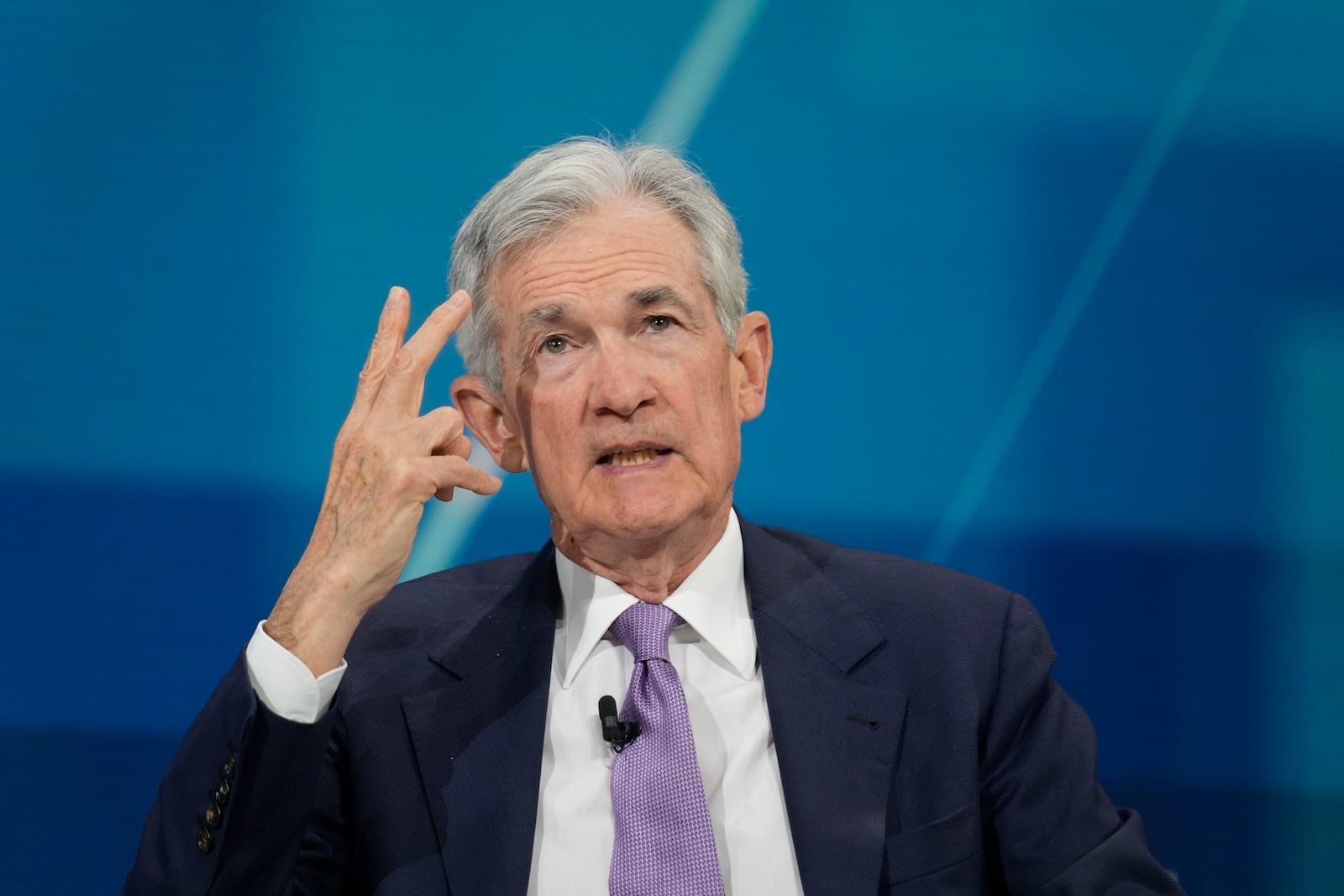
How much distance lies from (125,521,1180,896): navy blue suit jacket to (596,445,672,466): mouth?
0.94 ft

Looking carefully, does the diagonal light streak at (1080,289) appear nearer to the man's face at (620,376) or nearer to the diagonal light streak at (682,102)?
the man's face at (620,376)

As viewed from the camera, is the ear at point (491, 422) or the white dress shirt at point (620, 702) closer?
the white dress shirt at point (620, 702)

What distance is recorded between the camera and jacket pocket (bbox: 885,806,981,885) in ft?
6.43

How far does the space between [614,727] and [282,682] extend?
484mm

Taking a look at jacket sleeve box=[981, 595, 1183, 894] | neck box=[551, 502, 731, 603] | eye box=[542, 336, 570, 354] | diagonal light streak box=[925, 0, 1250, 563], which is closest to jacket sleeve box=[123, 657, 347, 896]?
neck box=[551, 502, 731, 603]

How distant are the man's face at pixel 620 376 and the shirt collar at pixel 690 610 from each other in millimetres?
97

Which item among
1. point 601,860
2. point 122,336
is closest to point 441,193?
point 122,336

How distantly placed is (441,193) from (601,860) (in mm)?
1322

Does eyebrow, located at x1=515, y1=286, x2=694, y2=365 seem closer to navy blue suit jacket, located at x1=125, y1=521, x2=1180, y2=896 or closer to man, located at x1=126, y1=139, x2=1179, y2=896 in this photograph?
man, located at x1=126, y1=139, x2=1179, y2=896

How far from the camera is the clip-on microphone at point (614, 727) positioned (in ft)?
6.52

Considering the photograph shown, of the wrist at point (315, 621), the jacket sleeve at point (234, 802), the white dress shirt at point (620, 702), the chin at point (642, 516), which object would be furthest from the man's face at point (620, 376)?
the jacket sleeve at point (234, 802)

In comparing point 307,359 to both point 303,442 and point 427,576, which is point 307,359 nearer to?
point 303,442

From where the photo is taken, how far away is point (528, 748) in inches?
79.0

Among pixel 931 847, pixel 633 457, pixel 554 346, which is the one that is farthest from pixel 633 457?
pixel 931 847
